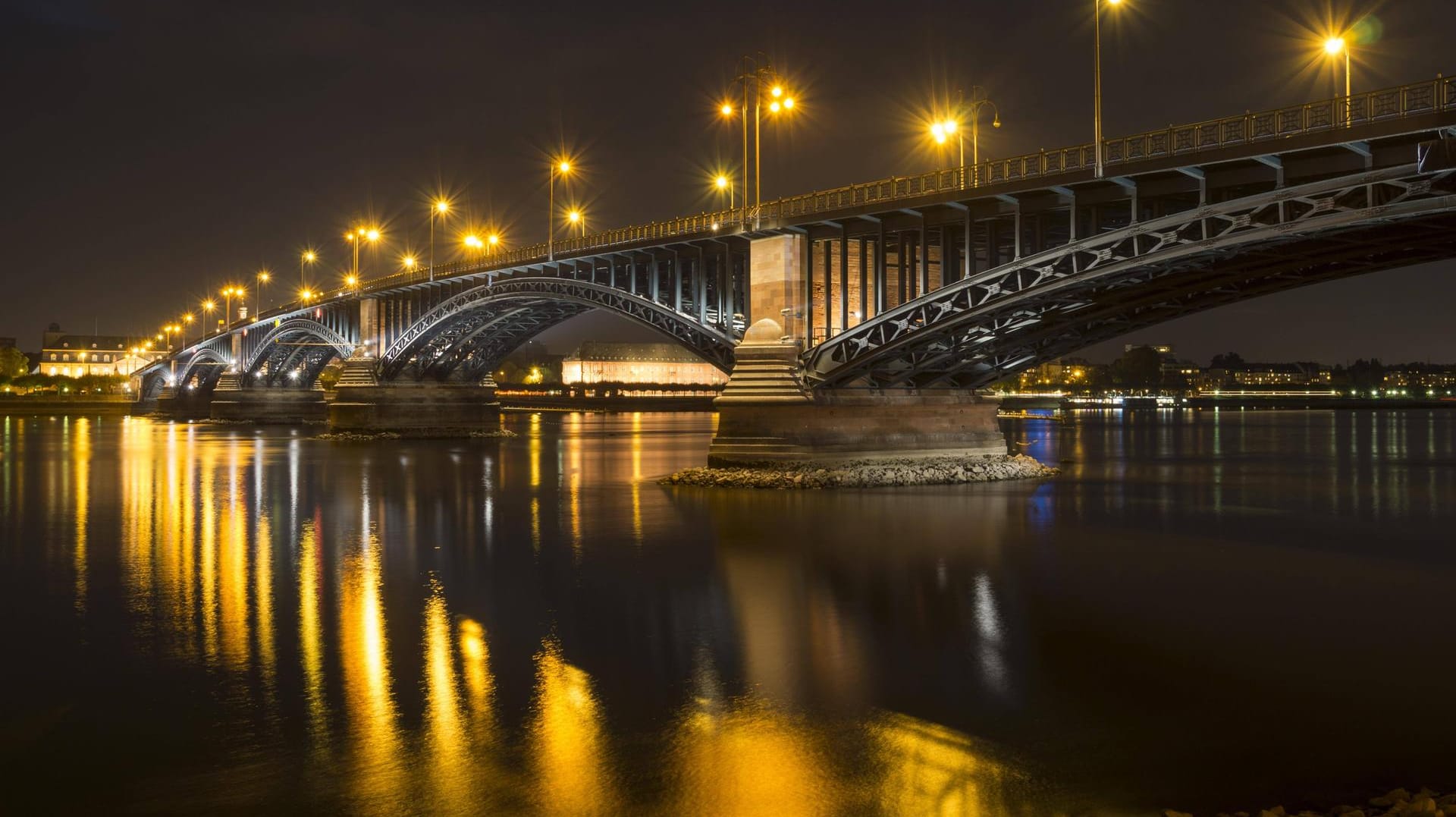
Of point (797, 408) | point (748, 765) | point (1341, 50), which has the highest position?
point (1341, 50)

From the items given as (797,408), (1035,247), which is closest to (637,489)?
(797,408)

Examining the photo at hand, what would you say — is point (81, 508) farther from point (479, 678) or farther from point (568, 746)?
point (568, 746)

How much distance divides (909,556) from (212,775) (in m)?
13.3

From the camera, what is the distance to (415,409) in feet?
252

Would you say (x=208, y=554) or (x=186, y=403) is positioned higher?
(x=186, y=403)

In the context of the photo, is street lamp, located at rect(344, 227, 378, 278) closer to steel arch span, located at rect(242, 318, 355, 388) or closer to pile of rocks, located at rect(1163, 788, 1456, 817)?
steel arch span, located at rect(242, 318, 355, 388)

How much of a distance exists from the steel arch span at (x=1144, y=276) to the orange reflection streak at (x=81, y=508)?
2161cm

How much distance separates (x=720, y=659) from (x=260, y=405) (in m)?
108

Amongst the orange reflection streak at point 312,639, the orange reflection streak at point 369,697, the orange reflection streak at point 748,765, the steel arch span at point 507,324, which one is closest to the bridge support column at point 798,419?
the steel arch span at point 507,324

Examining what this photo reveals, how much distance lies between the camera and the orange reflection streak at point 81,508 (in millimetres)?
16344

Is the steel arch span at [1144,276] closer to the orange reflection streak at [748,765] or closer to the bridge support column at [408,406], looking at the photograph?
the orange reflection streak at [748,765]

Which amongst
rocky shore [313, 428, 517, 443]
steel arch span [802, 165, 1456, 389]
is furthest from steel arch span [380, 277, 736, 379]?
steel arch span [802, 165, 1456, 389]

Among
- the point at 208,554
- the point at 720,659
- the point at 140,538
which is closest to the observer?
the point at 720,659

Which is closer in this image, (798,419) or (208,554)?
(208,554)
